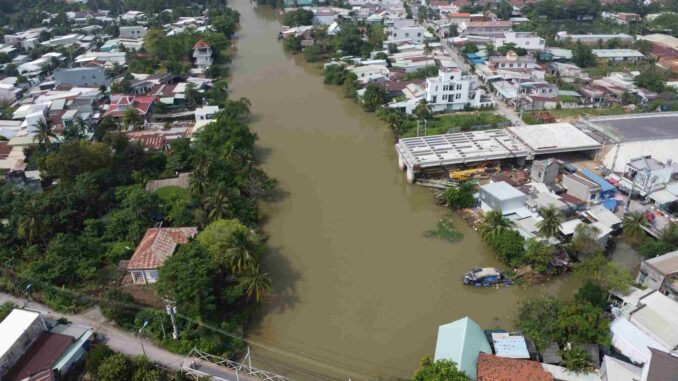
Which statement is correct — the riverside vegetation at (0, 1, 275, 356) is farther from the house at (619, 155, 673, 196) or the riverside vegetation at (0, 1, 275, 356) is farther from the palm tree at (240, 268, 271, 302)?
the house at (619, 155, 673, 196)

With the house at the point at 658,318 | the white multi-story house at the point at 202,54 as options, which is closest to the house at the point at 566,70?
the house at the point at 658,318

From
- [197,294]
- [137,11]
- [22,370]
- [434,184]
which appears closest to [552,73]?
[434,184]

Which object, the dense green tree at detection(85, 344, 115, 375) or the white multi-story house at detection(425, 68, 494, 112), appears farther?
the white multi-story house at detection(425, 68, 494, 112)

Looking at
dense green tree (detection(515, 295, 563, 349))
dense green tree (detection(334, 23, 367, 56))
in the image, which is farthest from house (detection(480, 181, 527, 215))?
dense green tree (detection(334, 23, 367, 56))

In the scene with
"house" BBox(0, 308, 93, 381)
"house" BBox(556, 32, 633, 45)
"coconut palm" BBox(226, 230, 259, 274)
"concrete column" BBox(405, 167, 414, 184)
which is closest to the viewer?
"house" BBox(0, 308, 93, 381)

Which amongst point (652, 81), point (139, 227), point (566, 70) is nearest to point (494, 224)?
point (139, 227)

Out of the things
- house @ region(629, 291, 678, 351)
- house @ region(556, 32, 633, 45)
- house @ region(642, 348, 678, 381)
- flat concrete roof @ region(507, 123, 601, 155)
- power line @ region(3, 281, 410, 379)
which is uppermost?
house @ region(556, 32, 633, 45)
